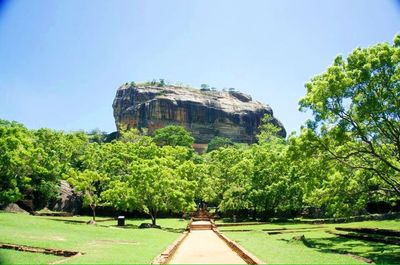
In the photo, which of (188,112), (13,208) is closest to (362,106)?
(13,208)

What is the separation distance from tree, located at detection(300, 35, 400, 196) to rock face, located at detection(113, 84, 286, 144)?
274 ft

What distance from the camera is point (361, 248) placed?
65.0 ft

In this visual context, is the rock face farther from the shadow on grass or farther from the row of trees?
the shadow on grass

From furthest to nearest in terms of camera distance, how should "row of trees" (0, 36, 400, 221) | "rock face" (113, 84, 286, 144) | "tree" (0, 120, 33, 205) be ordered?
"rock face" (113, 84, 286, 144), "tree" (0, 120, 33, 205), "row of trees" (0, 36, 400, 221)

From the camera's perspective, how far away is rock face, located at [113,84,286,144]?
343ft

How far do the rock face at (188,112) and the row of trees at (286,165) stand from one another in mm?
39479

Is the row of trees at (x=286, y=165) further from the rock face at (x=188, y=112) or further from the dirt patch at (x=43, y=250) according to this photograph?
the rock face at (x=188, y=112)

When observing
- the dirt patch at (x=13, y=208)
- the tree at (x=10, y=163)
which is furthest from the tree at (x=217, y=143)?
the tree at (x=10, y=163)

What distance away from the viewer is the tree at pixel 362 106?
18.6 m

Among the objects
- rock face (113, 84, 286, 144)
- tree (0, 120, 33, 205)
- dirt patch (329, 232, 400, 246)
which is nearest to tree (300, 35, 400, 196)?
dirt patch (329, 232, 400, 246)

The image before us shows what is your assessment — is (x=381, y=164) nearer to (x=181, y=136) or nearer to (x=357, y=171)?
(x=357, y=171)

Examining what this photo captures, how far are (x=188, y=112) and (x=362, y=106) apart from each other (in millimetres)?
88177

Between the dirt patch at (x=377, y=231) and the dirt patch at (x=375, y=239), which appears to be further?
the dirt patch at (x=377, y=231)

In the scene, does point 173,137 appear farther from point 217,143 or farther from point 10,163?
Result: point 10,163
